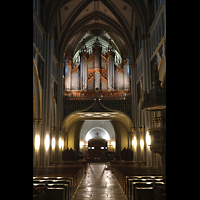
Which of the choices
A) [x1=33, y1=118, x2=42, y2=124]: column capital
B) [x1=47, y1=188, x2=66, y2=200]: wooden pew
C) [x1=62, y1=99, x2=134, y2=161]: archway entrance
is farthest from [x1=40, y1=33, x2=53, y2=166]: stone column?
[x1=47, y1=188, x2=66, y2=200]: wooden pew

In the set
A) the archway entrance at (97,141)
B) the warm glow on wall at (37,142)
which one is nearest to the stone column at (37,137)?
the warm glow on wall at (37,142)

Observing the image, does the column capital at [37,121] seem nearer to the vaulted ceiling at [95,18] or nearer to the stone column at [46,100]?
the stone column at [46,100]

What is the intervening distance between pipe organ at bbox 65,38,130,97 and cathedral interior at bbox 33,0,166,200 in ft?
0.33

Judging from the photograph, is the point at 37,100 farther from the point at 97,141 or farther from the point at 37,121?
the point at 97,141

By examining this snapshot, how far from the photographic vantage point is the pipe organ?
82.0ft

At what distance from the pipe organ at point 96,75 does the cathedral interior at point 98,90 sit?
0.33 feet

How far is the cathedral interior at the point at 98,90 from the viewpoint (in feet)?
32.9

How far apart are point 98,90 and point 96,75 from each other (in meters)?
1.68
